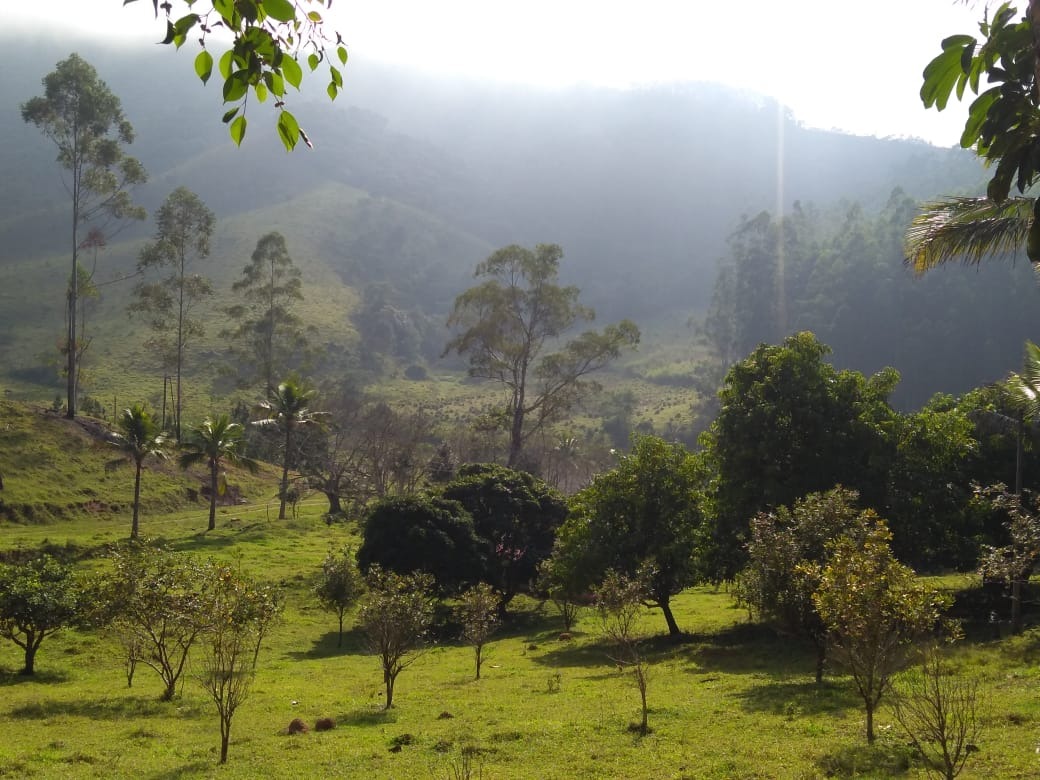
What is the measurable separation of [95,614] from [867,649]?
19507 mm

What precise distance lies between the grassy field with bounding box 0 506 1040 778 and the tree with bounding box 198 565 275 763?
94cm

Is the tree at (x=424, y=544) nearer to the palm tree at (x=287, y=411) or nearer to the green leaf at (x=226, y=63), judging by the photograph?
the palm tree at (x=287, y=411)

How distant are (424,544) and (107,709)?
16.3m

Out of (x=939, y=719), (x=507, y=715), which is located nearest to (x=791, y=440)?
(x=507, y=715)

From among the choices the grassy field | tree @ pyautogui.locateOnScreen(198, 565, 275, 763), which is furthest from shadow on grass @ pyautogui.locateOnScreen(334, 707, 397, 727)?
tree @ pyautogui.locateOnScreen(198, 565, 275, 763)

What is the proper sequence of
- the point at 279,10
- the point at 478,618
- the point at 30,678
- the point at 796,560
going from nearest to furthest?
the point at 279,10, the point at 796,560, the point at 30,678, the point at 478,618

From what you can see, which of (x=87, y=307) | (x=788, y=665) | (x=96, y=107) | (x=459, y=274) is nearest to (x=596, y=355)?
(x=788, y=665)

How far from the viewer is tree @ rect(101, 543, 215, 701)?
787 inches

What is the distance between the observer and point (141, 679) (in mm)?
24656

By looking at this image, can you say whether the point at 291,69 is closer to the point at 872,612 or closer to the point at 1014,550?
the point at 872,612

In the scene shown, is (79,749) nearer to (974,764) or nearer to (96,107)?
(974,764)

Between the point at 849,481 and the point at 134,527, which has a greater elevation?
the point at 849,481

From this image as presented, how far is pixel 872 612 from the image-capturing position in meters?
12.3

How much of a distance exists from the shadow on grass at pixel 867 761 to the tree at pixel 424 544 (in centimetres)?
2378
